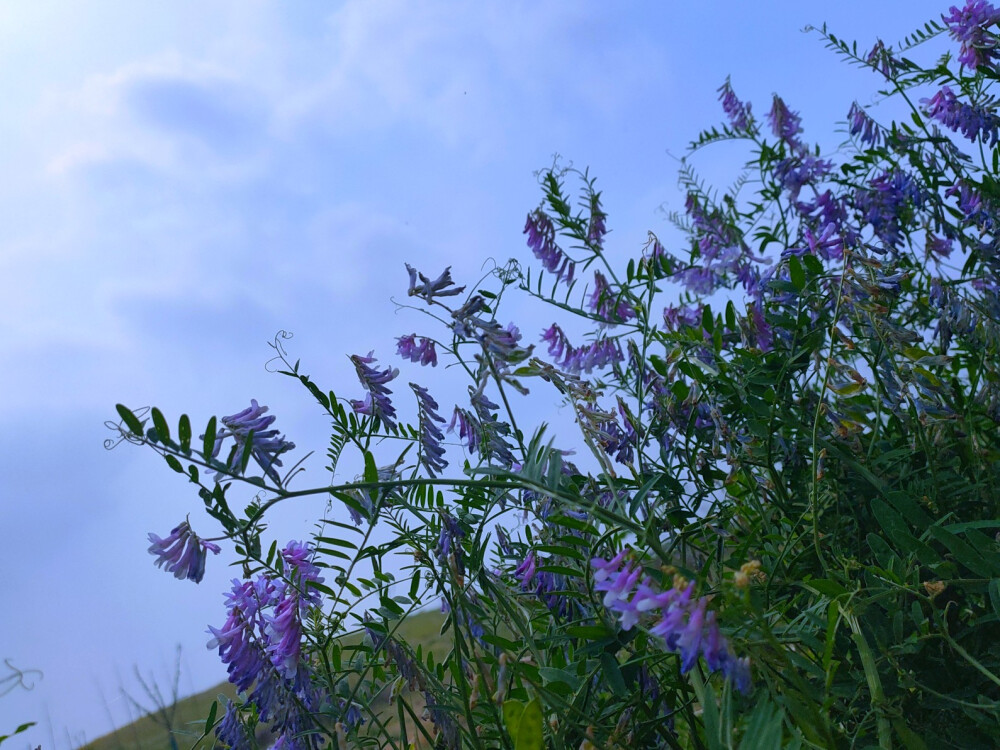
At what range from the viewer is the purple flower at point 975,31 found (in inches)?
77.0

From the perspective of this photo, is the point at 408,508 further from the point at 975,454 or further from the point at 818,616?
the point at 975,454

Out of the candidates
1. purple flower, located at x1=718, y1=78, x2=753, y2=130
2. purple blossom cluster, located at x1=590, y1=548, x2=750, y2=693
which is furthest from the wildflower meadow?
purple flower, located at x1=718, y1=78, x2=753, y2=130

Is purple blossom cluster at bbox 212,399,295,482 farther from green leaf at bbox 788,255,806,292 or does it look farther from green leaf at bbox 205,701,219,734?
green leaf at bbox 788,255,806,292

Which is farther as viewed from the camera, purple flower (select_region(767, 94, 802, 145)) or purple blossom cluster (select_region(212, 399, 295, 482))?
purple flower (select_region(767, 94, 802, 145))

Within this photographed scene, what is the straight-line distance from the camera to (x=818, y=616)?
1.09 meters

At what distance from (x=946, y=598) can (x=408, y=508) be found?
0.79 meters

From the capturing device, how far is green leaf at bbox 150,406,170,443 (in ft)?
3.01

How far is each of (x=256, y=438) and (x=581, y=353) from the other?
1.12 meters

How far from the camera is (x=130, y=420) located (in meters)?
0.90

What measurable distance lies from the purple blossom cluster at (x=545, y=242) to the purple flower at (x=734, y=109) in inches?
36.9

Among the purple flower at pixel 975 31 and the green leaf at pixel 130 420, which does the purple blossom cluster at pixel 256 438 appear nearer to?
the green leaf at pixel 130 420

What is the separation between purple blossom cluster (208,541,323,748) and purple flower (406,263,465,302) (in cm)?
41

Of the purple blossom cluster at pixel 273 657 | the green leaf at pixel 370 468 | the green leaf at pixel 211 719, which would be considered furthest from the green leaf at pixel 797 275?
the green leaf at pixel 211 719

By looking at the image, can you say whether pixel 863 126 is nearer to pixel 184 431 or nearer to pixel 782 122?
pixel 782 122
